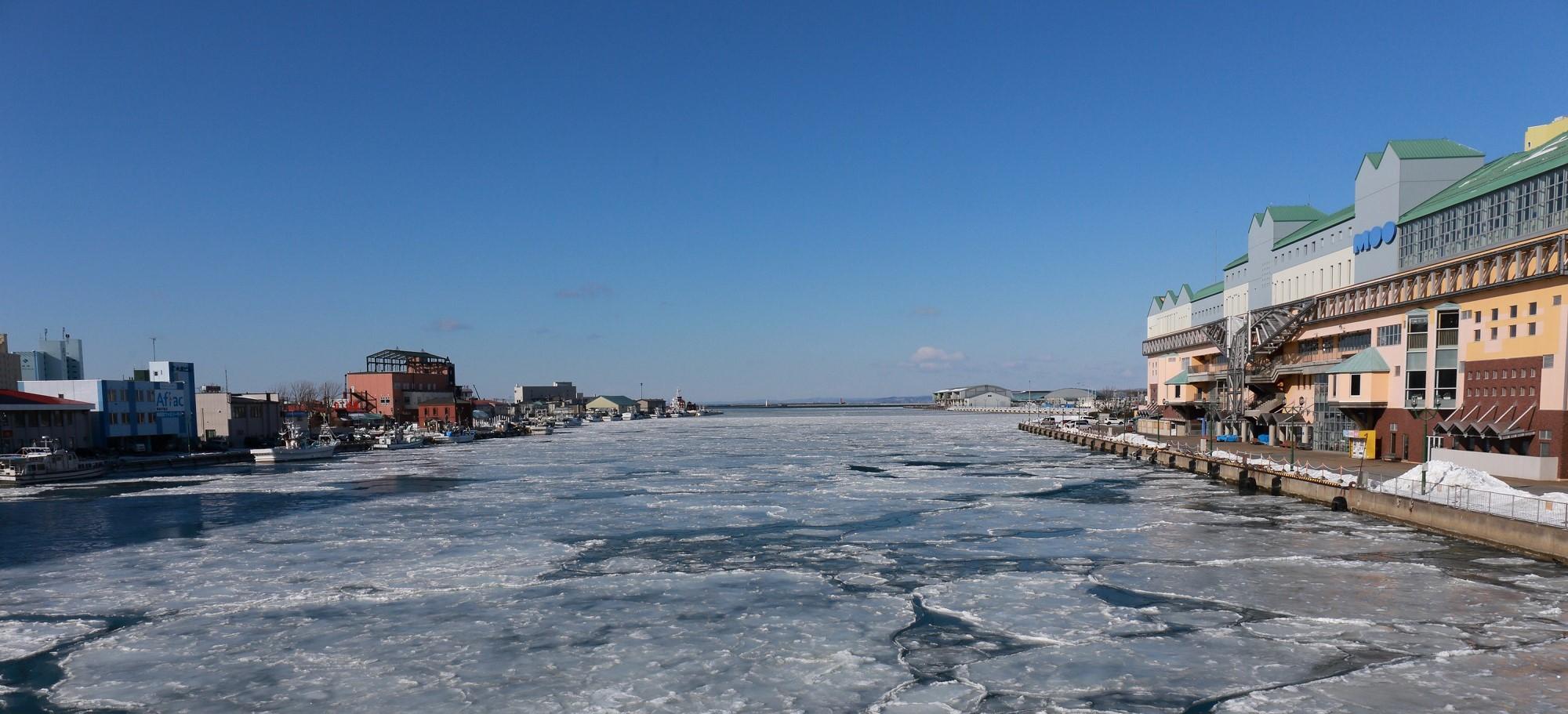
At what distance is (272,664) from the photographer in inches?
539

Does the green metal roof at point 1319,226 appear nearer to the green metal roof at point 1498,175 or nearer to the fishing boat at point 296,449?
the green metal roof at point 1498,175

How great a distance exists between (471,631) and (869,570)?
30.3ft

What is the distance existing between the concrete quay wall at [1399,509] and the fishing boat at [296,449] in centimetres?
6169

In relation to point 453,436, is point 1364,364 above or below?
above

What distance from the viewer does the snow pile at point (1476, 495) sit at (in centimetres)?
2150

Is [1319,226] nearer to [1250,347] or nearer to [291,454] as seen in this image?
[1250,347]

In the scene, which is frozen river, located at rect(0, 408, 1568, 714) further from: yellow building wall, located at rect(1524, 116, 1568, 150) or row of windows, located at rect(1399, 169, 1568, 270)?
yellow building wall, located at rect(1524, 116, 1568, 150)

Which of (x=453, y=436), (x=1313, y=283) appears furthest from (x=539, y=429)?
(x=1313, y=283)

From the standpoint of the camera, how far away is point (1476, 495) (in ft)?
78.9

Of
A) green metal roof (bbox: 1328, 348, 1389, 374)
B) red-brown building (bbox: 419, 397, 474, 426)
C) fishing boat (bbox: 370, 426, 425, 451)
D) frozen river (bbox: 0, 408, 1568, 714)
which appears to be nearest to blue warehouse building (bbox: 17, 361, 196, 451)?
fishing boat (bbox: 370, 426, 425, 451)

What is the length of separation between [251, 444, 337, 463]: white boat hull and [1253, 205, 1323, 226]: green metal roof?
71.8 metres

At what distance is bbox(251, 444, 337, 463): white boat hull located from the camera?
6303cm

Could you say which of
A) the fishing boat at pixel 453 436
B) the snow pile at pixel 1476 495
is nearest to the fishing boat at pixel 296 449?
the fishing boat at pixel 453 436

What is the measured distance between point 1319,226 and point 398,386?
98463 mm
